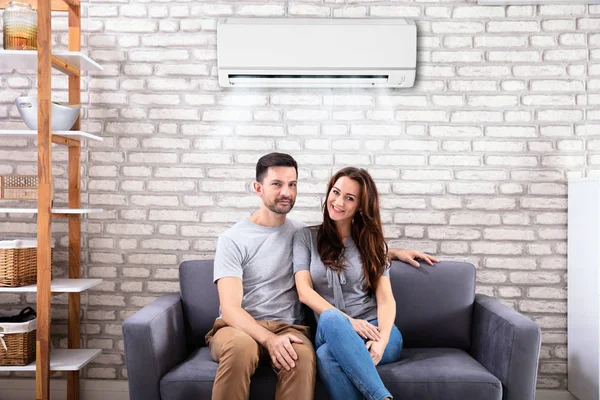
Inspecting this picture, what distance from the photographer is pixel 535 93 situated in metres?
3.00

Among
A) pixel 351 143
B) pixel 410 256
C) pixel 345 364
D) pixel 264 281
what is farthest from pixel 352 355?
pixel 351 143

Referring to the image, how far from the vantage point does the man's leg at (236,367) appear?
80.9 inches

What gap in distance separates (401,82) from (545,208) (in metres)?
→ 0.99

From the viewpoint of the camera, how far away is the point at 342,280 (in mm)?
2477

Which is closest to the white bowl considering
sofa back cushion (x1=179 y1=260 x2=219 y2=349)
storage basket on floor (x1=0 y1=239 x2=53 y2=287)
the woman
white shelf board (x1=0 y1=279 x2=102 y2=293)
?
storage basket on floor (x1=0 y1=239 x2=53 y2=287)

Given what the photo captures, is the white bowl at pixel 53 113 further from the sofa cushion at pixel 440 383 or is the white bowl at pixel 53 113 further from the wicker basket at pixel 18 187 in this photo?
the sofa cushion at pixel 440 383

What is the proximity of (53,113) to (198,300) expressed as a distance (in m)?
1.08

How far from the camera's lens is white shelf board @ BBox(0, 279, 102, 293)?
260cm

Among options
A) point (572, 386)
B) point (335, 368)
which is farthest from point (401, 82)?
point (572, 386)

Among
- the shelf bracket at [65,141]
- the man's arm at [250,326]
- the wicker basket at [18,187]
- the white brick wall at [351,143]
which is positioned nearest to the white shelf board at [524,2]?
the white brick wall at [351,143]

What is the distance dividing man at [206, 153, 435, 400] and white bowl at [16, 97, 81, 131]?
95cm

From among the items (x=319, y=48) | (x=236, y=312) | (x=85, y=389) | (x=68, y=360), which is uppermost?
(x=319, y=48)

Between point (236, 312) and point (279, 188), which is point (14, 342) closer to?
point (236, 312)

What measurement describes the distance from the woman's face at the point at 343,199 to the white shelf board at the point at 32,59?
1341 millimetres
